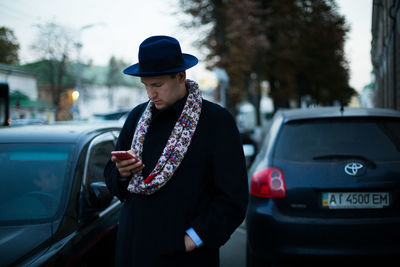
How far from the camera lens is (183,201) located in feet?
6.06

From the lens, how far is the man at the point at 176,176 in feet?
6.02

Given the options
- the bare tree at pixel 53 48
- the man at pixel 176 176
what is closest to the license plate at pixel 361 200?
the man at pixel 176 176

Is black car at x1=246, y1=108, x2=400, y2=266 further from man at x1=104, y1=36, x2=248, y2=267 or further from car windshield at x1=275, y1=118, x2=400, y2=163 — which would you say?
man at x1=104, y1=36, x2=248, y2=267

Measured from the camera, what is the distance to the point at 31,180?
2887 millimetres

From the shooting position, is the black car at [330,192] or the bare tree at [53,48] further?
the bare tree at [53,48]

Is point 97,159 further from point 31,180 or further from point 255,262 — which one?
point 255,262

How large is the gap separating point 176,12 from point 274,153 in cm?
1925

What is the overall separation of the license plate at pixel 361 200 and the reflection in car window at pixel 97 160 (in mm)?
1859

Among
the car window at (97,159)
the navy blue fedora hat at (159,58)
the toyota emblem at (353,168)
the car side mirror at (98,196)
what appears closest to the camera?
→ the navy blue fedora hat at (159,58)

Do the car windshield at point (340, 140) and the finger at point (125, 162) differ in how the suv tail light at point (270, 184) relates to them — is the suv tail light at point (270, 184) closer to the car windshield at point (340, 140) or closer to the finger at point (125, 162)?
the car windshield at point (340, 140)

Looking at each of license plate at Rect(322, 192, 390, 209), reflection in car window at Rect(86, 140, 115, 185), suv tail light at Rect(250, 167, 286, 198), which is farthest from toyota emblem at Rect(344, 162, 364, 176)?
reflection in car window at Rect(86, 140, 115, 185)

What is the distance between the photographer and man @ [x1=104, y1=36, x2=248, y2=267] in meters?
1.83

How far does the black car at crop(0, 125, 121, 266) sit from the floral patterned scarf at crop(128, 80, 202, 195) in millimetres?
748

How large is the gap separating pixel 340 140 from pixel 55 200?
7.44 ft
